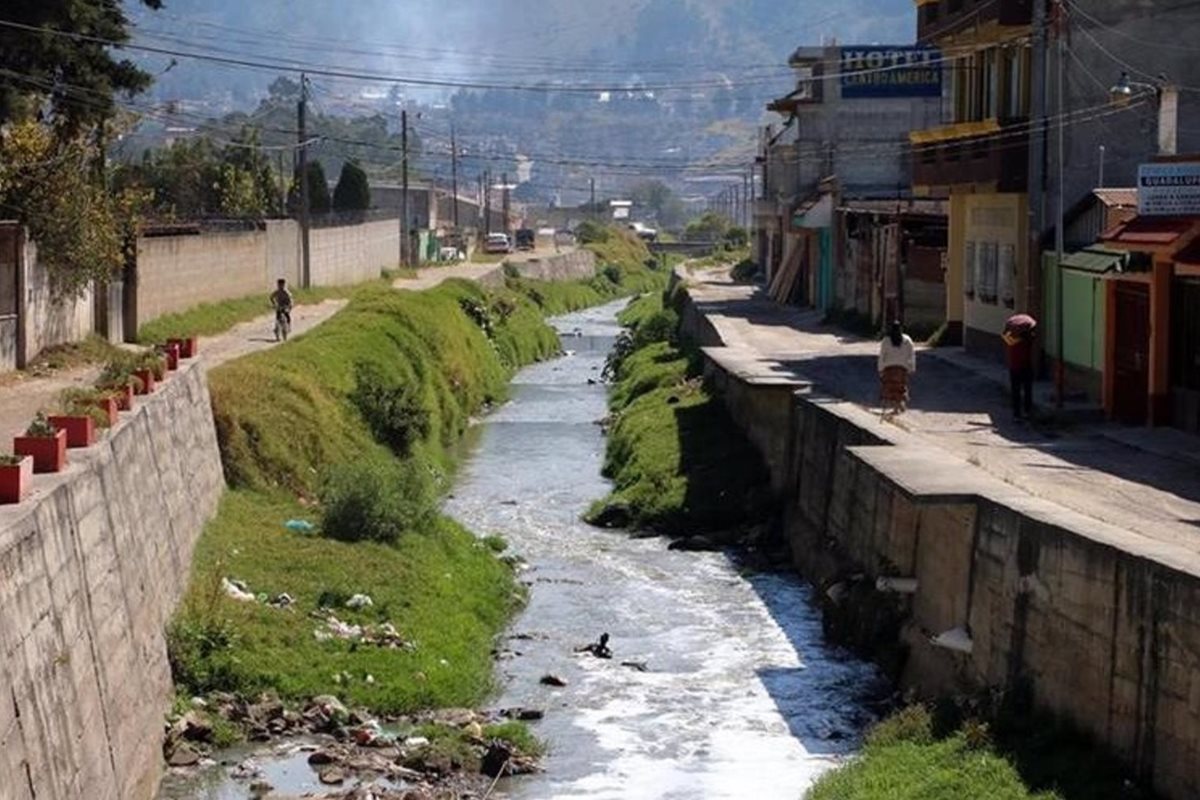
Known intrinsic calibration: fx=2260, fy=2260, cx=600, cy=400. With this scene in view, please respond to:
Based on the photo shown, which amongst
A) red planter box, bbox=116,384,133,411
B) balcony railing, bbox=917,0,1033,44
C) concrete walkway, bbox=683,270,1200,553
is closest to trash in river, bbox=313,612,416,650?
red planter box, bbox=116,384,133,411

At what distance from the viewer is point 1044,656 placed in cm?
1847

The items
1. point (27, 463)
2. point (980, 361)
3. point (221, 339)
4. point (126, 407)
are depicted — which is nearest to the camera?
point (27, 463)

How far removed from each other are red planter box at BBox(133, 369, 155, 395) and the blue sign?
150 ft

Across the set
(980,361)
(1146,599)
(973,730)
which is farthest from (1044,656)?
(980,361)

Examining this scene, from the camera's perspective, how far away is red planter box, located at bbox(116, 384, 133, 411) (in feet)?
78.9

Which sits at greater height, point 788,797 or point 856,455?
point 856,455

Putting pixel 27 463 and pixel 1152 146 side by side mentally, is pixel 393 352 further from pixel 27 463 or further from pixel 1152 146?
pixel 27 463

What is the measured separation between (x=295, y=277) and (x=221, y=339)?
18192 millimetres

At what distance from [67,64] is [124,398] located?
16.7 meters

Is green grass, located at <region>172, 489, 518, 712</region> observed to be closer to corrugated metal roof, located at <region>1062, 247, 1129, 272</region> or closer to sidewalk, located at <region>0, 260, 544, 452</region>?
sidewalk, located at <region>0, 260, 544, 452</region>

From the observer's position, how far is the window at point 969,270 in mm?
42156

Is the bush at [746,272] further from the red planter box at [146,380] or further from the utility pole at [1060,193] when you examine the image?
the red planter box at [146,380]

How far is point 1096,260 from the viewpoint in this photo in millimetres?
32156

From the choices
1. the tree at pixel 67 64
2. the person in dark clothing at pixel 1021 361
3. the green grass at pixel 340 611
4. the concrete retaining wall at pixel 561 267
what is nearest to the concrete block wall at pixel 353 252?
the concrete retaining wall at pixel 561 267
